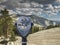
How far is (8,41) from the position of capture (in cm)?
528

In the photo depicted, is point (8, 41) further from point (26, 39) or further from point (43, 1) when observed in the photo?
point (43, 1)

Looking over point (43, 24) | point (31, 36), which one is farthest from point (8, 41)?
point (43, 24)

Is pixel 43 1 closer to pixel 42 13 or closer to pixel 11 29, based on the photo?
pixel 42 13

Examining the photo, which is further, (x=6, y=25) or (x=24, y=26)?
(x=24, y=26)

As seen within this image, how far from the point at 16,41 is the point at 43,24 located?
2.25 ft

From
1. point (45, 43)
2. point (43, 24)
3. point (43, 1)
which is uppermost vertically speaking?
point (43, 1)

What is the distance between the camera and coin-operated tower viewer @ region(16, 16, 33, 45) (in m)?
5.35

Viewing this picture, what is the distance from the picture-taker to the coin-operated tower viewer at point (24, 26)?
5.35 meters

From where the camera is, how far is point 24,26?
5402 mm

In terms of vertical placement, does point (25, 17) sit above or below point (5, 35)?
above

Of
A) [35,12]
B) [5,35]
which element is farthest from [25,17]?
[5,35]

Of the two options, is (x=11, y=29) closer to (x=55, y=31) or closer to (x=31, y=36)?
(x=31, y=36)

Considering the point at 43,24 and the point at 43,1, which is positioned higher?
the point at 43,1

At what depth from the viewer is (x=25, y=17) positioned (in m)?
5.38
